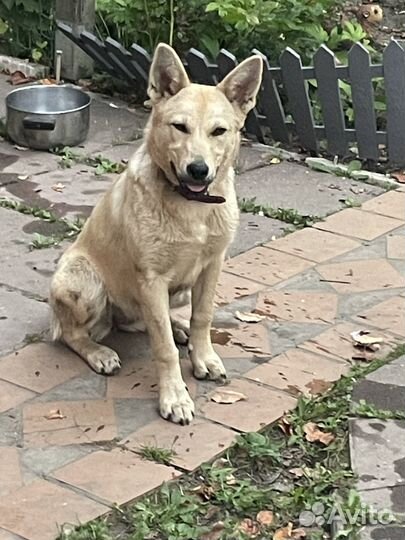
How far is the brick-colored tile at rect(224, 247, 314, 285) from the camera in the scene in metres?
5.95

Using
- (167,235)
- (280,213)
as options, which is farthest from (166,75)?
(280,213)

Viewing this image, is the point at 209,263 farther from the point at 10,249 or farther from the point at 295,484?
the point at 10,249

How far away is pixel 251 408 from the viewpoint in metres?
4.59

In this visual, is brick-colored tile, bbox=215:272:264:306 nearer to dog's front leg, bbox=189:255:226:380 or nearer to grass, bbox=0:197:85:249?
dog's front leg, bbox=189:255:226:380

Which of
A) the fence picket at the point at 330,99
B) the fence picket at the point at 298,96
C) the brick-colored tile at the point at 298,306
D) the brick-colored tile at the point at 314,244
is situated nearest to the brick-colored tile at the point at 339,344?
the brick-colored tile at the point at 298,306

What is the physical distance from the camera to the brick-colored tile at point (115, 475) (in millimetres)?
3951

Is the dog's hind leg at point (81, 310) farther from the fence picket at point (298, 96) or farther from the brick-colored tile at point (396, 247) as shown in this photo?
the fence picket at point (298, 96)

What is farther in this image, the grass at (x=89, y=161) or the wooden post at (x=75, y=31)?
the wooden post at (x=75, y=31)

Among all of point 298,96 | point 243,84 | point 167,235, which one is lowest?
point 298,96

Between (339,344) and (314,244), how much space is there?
4.29 feet

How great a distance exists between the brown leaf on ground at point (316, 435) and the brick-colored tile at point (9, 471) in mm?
1157

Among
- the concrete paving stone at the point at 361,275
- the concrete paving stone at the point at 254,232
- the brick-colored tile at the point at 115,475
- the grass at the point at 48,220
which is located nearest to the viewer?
the brick-colored tile at the point at 115,475

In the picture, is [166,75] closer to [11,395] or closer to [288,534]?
[11,395]

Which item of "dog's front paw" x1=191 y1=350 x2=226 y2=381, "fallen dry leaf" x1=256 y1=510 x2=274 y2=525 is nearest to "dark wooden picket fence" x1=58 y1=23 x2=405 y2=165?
"dog's front paw" x1=191 y1=350 x2=226 y2=381
